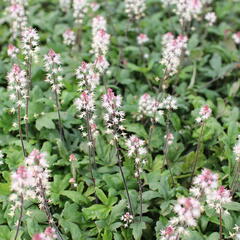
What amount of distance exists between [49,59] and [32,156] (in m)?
1.43

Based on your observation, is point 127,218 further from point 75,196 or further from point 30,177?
point 30,177

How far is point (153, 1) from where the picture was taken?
27.6 ft

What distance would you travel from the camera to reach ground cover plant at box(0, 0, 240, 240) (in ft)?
12.8

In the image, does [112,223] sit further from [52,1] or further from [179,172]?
[52,1]

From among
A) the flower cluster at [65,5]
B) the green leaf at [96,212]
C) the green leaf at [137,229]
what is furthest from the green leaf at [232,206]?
the flower cluster at [65,5]

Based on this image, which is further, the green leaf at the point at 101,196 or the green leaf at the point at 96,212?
the green leaf at the point at 101,196

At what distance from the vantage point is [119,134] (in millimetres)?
4984

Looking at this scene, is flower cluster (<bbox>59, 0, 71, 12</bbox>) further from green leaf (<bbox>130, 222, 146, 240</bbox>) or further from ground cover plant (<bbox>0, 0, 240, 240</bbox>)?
green leaf (<bbox>130, 222, 146, 240</bbox>)

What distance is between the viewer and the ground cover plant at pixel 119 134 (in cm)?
390

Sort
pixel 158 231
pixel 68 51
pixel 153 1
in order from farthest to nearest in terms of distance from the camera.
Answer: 1. pixel 153 1
2. pixel 68 51
3. pixel 158 231

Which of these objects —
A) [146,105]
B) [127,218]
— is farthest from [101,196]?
[146,105]

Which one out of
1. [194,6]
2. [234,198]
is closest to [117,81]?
[194,6]

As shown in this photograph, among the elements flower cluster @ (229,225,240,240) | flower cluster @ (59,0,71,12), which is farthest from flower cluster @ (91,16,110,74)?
flower cluster @ (59,0,71,12)

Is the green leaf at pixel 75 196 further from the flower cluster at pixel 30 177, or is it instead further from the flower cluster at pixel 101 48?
the flower cluster at pixel 101 48
